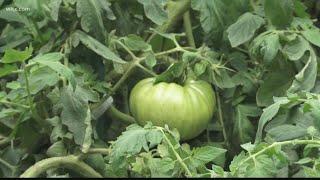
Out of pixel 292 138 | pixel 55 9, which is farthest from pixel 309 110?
pixel 55 9

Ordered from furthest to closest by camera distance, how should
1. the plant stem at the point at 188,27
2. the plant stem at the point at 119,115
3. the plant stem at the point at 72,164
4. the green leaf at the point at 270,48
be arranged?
the plant stem at the point at 188,27 < the plant stem at the point at 119,115 < the green leaf at the point at 270,48 < the plant stem at the point at 72,164

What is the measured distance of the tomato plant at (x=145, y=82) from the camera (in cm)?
104

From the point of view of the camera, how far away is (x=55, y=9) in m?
1.10

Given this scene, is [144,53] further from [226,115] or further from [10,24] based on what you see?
[10,24]

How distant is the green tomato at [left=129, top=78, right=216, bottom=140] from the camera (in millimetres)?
1161

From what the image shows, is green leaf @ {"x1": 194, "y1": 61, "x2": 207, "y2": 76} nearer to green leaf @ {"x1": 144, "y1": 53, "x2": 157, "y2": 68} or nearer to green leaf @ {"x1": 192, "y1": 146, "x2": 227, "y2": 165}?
green leaf @ {"x1": 144, "y1": 53, "x2": 157, "y2": 68}

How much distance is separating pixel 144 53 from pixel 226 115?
0.63ft

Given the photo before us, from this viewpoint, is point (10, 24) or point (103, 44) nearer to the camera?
point (103, 44)

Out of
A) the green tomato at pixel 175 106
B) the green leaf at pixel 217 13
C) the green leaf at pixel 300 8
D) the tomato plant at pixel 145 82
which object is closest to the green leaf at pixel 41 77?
the tomato plant at pixel 145 82

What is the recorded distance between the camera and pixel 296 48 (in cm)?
119

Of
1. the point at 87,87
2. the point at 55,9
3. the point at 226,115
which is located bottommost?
the point at 226,115

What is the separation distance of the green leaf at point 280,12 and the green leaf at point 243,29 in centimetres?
3

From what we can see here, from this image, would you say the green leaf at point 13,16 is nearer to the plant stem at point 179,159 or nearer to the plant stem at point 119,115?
the plant stem at point 119,115

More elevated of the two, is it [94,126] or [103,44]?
[103,44]
